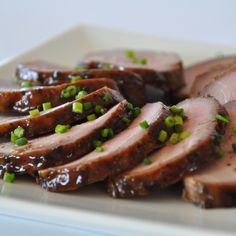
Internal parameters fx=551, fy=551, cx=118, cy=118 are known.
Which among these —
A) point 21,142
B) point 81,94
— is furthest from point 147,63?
point 21,142

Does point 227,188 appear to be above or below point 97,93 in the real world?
below

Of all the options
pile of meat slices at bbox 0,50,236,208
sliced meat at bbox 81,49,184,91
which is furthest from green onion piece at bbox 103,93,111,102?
sliced meat at bbox 81,49,184,91

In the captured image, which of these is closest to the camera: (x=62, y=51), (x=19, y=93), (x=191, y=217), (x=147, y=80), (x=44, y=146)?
(x=191, y=217)

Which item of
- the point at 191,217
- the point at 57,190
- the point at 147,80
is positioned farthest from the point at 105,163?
the point at 147,80

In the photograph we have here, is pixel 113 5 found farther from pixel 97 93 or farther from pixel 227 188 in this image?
pixel 227 188

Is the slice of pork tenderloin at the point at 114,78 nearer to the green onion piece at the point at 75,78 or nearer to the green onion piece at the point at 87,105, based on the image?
the green onion piece at the point at 75,78

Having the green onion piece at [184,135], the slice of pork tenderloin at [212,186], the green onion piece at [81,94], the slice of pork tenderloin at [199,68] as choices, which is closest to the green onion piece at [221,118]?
the green onion piece at [184,135]

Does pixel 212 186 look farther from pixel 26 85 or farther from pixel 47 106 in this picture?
pixel 26 85
